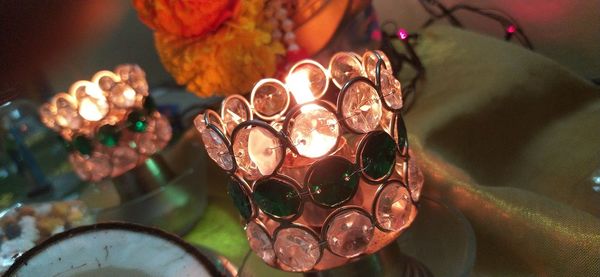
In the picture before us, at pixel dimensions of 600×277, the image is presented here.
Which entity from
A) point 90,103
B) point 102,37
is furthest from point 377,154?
point 102,37

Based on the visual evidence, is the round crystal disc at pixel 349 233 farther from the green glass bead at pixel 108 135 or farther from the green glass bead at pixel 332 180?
the green glass bead at pixel 108 135

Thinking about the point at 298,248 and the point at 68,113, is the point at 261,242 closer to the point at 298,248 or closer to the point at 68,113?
the point at 298,248

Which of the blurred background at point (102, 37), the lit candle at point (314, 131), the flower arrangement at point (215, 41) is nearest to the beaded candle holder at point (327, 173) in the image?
the lit candle at point (314, 131)

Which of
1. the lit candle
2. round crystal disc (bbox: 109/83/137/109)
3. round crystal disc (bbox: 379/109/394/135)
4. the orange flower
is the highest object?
the orange flower

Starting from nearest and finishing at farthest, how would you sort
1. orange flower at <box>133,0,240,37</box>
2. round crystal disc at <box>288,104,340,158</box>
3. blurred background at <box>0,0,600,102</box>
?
round crystal disc at <box>288,104,340,158</box> < orange flower at <box>133,0,240,37</box> < blurred background at <box>0,0,600,102</box>

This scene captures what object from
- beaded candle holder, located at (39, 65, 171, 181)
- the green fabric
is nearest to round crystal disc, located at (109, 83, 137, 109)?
beaded candle holder, located at (39, 65, 171, 181)

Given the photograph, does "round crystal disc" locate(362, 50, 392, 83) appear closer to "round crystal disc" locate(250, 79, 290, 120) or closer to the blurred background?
"round crystal disc" locate(250, 79, 290, 120)

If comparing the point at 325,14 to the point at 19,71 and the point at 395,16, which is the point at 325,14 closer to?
the point at 395,16
